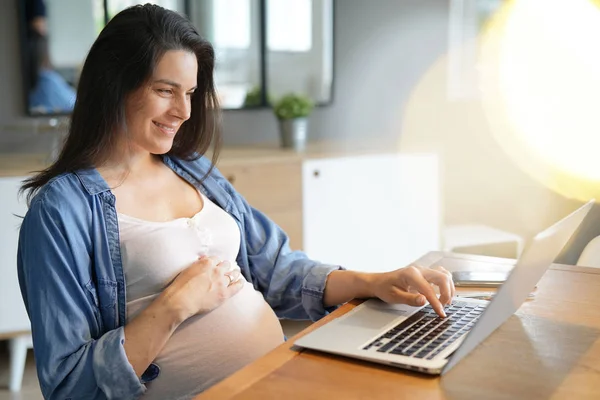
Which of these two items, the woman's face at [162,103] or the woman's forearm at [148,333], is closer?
the woman's forearm at [148,333]

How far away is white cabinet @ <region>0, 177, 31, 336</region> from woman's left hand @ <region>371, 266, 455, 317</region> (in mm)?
1766

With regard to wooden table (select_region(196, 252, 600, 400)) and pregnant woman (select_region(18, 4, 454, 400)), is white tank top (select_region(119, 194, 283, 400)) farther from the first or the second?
wooden table (select_region(196, 252, 600, 400))

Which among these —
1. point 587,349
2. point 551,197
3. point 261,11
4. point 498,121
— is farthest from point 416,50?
point 587,349

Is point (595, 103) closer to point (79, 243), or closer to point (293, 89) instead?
point (293, 89)

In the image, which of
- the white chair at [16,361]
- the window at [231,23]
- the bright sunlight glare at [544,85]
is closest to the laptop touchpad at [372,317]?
the white chair at [16,361]

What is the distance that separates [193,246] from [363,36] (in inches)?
108

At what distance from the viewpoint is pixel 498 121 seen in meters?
3.91

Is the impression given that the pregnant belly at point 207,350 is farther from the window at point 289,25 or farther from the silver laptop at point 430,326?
the window at point 289,25

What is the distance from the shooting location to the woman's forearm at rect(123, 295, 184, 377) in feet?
4.02

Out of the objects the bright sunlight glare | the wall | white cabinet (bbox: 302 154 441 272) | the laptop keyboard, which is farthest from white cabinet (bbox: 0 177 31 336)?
the bright sunlight glare

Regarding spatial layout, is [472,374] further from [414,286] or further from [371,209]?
[371,209]

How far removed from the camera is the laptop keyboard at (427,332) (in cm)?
104

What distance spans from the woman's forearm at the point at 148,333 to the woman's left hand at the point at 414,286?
1.17 feet

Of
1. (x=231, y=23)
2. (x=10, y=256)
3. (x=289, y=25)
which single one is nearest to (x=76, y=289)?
(x=10, y=256)
